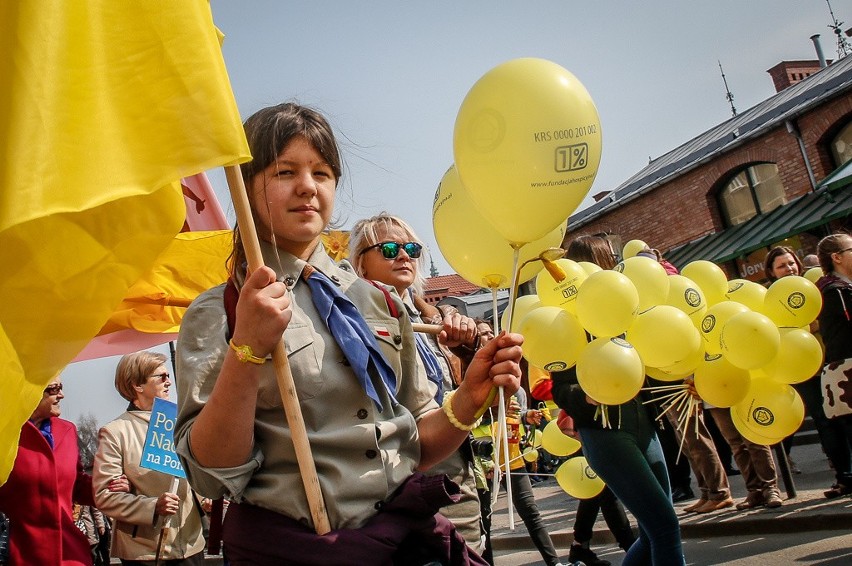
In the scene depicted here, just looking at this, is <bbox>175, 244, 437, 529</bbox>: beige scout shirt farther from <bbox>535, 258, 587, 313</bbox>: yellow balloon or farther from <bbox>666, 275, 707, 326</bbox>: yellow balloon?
<bbox>666, 275, 707, 326</bbox>: yellow balloon

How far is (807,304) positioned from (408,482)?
335 centimetres

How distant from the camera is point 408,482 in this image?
1938mm

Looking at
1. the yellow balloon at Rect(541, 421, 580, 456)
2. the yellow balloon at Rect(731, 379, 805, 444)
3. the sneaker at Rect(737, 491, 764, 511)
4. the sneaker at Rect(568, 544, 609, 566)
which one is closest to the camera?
the yellow balloon at Rect(731, 379, 805, 444)

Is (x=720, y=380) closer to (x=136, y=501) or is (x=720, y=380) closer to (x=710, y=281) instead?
(x=710, y=281)

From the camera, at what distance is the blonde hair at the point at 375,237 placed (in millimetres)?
3994

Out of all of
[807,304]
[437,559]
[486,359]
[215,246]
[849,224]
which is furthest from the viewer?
[849,224]

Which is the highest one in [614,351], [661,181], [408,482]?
[661,181]

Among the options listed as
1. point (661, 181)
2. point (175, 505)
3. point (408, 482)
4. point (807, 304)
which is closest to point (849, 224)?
point (661, 181)

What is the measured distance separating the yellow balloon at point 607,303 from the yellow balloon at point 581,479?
73.5 inches

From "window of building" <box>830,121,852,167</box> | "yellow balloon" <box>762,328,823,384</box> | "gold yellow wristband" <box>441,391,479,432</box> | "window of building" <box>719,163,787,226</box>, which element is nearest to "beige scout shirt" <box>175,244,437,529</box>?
"gold yellow wristband" <box>441,391,479,432</box>

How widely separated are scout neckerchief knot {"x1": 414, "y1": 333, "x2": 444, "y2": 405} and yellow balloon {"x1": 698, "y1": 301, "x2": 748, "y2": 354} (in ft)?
4.97

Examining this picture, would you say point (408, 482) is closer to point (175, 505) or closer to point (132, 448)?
point (175, 505)

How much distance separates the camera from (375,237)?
398 cm

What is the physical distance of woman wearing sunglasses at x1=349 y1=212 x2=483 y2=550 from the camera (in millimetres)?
3188
